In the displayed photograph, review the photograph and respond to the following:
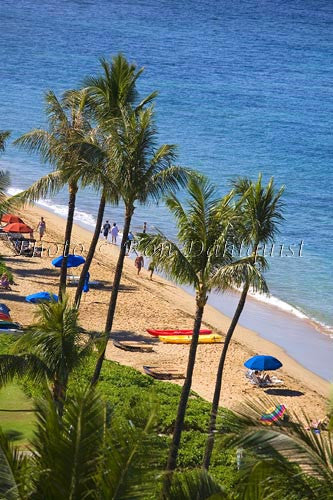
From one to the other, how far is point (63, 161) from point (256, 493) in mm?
16377

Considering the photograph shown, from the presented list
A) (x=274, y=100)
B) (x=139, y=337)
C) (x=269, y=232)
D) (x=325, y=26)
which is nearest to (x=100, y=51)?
(x=274, y=100)

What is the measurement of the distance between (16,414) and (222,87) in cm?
7493

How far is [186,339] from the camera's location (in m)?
32.3

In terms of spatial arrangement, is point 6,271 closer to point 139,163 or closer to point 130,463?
point 139,163

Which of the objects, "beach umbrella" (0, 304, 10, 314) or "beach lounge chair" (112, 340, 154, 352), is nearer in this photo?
"beach umbrella" (0, 304, 10, 314)

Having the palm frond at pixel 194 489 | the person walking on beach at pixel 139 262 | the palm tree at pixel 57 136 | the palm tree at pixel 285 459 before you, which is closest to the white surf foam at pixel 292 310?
the person walking on beach at pixel 139 262

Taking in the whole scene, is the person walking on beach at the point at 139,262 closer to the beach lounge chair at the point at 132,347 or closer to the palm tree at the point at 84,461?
the beach lounge chair at the point at 132,347

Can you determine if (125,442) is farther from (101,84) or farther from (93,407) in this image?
(101,84)

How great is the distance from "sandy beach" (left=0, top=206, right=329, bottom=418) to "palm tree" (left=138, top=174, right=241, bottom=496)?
4.99m

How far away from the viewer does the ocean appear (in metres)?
52.6

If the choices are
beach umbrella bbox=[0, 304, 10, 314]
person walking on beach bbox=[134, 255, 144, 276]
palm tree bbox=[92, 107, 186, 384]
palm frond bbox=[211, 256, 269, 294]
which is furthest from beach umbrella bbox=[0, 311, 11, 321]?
person walking on beach bbox=[134, 255, 144, 276]

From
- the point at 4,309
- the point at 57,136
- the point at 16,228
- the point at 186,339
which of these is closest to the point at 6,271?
the point at 16,228

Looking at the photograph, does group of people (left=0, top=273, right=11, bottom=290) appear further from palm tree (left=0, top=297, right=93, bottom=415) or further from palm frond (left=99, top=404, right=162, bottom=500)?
palm frond (left=99, top=404, right=162, bottom=500)

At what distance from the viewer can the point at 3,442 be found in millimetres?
9164
